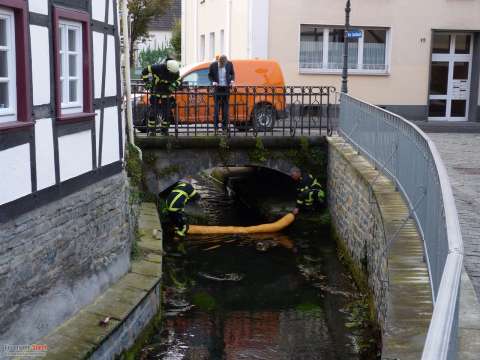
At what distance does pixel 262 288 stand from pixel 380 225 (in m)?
3.05

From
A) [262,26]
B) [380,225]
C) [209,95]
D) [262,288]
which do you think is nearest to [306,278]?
[262,288]

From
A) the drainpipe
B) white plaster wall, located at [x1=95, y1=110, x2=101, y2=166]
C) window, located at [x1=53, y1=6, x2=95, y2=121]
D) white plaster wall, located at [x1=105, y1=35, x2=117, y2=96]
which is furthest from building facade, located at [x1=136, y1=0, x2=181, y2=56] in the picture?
window, located at [x1=53, y1=6, x2=95, y2=121]

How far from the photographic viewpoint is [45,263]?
7.27m

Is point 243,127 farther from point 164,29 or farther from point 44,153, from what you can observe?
point 164,29

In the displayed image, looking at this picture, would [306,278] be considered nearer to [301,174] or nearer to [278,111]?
[301,174]

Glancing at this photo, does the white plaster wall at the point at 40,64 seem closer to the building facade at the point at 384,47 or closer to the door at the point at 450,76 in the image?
the building facade at the point at 384,47

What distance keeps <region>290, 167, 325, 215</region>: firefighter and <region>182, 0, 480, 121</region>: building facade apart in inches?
281

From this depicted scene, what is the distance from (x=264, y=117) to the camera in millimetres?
16016

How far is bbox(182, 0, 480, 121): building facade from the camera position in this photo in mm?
22094

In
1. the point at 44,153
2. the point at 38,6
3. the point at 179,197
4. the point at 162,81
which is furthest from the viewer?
the point at 162,81

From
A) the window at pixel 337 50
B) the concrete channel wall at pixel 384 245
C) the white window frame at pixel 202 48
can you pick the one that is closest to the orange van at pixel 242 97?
the concrete channel wall at pixel 384 245

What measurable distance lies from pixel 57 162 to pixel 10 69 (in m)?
1.25

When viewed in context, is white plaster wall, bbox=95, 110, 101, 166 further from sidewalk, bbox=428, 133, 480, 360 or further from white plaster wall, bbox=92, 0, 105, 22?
sidewalk, bbox=428, 133, 480, 360

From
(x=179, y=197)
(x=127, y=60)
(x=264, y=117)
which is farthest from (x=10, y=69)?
(x=264, y=117)
